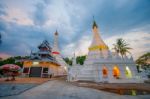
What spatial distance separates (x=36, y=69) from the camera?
23500mm

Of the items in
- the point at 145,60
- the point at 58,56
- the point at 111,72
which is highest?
the point at 58,56

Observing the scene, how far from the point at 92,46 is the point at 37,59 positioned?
15.5 m

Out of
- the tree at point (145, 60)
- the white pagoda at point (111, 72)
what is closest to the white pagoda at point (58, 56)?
the white pagoda at point (111, 72)

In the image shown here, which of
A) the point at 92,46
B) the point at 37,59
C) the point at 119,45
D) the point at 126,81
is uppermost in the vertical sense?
the point at 119,45

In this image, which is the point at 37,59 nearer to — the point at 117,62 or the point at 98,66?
the point at 98,66

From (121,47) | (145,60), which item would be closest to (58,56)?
(121,47)

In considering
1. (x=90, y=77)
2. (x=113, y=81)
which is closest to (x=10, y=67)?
(x=90, y=77)

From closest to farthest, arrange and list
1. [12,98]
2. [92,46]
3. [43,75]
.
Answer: [12,98] → [43,75] → [92,46]

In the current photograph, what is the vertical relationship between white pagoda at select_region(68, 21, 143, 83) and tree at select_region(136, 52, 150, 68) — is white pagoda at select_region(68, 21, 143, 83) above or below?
below

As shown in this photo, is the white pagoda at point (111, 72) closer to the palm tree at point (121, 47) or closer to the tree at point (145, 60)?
the palm tree at point (121, 47)

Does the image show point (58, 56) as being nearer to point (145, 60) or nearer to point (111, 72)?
point (111, 72)

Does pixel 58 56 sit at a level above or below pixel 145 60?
above

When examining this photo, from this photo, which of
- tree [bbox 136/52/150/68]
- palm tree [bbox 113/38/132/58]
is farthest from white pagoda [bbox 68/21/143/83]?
tree [bbox 136/52/150/68]

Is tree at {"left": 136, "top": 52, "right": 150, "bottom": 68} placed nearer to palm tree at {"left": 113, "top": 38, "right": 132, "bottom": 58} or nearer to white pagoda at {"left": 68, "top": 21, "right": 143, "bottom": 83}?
palm tree at {"left": 113, "top": 38, "right": 132, "bottom": 58}
